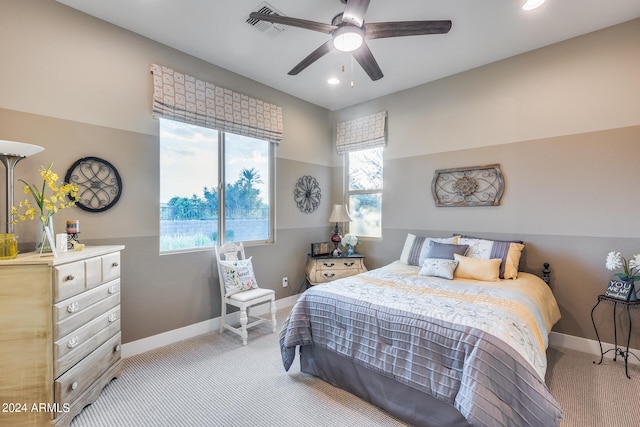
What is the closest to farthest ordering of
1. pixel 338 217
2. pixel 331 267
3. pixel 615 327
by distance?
pixel 615 327 < pixel 331 267 < pixel 338 217

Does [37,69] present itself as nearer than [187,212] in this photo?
Yes

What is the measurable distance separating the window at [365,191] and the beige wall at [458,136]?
3.04 feet

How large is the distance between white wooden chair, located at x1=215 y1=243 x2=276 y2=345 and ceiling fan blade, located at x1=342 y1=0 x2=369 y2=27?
102 inches

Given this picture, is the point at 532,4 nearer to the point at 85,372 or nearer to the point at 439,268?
the point at 439,268

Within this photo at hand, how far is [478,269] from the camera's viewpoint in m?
2.83

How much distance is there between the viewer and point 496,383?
151 centimetres

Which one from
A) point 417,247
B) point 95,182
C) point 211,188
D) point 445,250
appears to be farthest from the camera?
point 417,247

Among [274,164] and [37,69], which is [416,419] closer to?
[274,164]

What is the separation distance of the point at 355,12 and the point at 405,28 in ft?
1.29

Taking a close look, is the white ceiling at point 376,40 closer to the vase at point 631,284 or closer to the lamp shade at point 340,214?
the lamp shade at point 340,214

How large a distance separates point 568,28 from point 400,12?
1.69 meters

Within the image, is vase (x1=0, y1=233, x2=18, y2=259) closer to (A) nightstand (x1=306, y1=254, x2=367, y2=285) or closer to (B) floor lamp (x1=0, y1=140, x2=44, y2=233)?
(B) floor lamp (x1=0, y1=140, x2=44, y2=233)

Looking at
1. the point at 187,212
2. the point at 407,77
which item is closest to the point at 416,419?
the point at 187,212

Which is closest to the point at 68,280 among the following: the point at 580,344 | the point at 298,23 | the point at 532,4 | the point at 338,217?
the point at 298,23
